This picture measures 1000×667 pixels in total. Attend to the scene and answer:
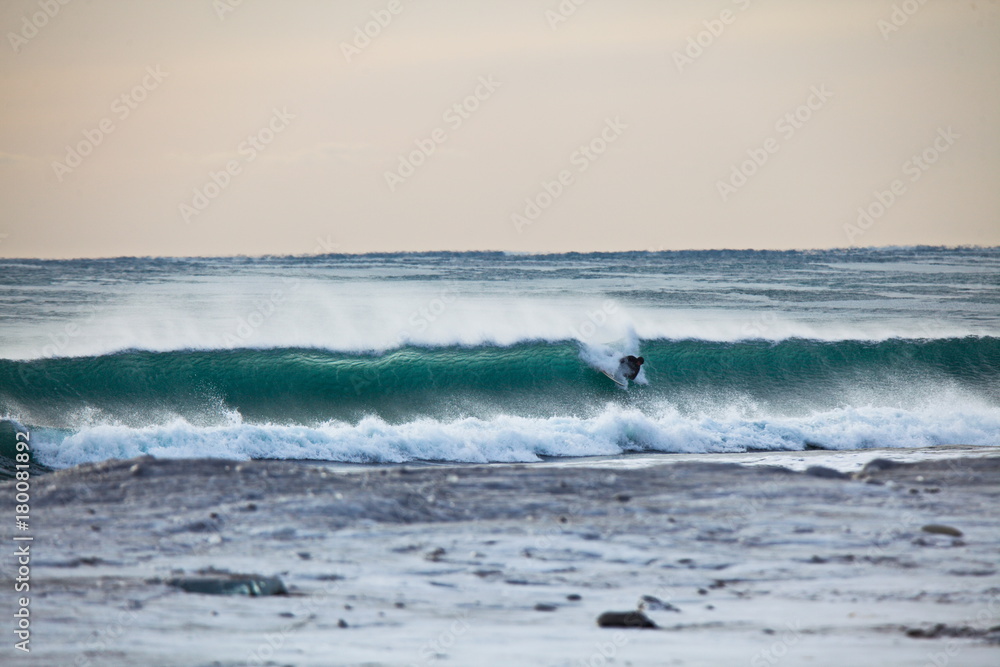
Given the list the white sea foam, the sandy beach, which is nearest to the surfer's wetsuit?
the white sea foam

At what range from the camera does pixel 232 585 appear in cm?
520

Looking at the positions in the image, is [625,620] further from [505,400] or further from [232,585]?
[505,400]

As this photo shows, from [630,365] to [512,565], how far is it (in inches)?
463

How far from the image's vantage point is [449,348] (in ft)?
58.7

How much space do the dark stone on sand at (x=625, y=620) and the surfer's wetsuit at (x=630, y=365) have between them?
12.3 metres

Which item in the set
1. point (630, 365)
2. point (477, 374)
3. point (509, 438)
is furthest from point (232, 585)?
point (630, 365)

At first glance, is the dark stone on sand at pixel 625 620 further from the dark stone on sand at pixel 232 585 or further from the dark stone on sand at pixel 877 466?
the dark stone on sand at pixel 877 466

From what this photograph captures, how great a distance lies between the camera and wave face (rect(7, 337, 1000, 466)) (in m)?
12.5

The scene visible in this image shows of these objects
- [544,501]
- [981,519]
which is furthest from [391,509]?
[981,519]

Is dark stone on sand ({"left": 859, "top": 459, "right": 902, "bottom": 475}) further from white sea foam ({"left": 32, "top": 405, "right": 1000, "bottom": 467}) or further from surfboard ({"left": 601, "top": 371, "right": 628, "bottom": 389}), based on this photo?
surfboard ({"left": 601, "top": 371, "right": 628, "bottom": 389})

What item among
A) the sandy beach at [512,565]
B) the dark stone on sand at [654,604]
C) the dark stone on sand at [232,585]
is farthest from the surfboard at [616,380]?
the dark stone on sand at [232,585]

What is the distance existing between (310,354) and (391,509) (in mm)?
Result: 10835

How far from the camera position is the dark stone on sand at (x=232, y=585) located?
516 centimetres

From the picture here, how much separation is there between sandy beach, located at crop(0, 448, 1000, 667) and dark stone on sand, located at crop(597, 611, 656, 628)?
0.24 feet
